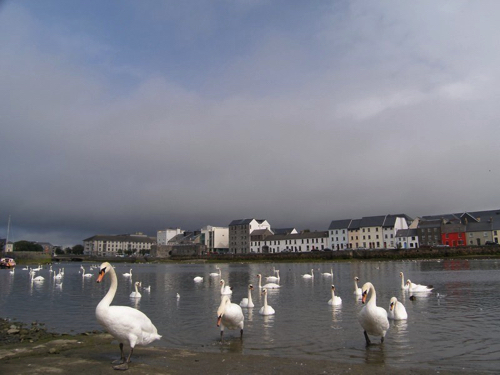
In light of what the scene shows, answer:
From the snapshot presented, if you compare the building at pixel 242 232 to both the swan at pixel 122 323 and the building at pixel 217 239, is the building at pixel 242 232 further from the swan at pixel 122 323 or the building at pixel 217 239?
the swan at pixel 122 323

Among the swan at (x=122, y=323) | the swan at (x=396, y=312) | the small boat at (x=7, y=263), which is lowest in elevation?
the small boat at (x=7, y=263)

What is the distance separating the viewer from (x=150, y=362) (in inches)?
452

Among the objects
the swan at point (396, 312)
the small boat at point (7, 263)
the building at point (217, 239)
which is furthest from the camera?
the building at point (217, 239)

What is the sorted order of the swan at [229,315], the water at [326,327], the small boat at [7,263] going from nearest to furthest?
the water at [326,327] < the swan at [229,315] < the small boat at [7,263]

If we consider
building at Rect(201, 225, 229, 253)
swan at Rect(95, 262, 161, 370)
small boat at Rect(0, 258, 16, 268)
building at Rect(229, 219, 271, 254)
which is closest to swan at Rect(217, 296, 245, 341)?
swan at Rect(95, 262, 161, 370)

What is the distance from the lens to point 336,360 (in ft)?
39.8

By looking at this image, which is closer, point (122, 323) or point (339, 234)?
point (122, 323)

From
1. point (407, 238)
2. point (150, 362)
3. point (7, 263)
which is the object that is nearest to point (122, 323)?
point (150, 362)

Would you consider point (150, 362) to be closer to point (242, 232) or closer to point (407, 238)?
point (407, 238)

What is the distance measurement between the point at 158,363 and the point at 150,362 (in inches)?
10.0

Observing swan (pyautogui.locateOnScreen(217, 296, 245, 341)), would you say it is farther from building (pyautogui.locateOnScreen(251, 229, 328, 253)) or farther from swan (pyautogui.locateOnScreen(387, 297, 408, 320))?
building (pyautogui.locateOnScreen(251, 229, 328, 253))

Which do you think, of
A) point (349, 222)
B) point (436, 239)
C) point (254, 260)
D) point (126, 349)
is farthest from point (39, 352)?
point (349, 222)

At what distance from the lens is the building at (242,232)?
17075 centimetres

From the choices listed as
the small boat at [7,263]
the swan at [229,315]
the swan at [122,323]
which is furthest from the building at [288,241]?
the swan at [122,323]
